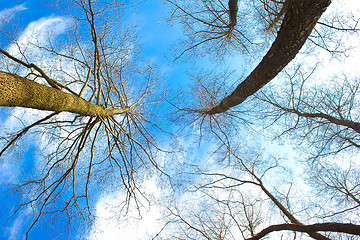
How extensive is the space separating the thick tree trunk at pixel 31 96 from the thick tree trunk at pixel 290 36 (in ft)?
10.2

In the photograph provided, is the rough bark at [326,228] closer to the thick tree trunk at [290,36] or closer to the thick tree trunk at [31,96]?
the thick tree trunk at [290,36]

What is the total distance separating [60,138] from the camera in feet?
13.6

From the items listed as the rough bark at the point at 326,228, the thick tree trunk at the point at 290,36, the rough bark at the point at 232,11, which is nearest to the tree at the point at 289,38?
the thick tree trunk at the point at 290,36

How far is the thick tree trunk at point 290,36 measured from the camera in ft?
7.26

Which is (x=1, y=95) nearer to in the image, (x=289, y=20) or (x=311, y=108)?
(x=289, y=20)

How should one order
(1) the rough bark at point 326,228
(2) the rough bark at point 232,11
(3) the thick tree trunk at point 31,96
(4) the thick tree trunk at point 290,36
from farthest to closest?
(2) the rough bark at point 232,11, (1) the rough bark at point 326,228, (4) the thick tree trunk at point 290,36, (3) the thick tree trunk at point 31,96

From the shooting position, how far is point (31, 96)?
2.15 metres

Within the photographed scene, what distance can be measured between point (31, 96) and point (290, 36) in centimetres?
345

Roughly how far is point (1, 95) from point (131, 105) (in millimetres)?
3225

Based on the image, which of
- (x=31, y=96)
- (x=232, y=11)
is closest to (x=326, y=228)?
(x=31, y=96)

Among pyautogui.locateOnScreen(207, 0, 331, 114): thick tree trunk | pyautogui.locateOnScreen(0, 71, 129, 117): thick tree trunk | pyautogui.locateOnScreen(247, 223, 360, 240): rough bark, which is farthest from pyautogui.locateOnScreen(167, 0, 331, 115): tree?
pyautogui.locateOnScreen(0, 71, 129, 117): thick tree trunk

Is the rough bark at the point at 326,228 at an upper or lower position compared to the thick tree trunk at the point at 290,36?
lower

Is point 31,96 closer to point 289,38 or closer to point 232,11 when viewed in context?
point 289,38

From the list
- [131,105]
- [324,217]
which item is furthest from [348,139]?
[131,105]
